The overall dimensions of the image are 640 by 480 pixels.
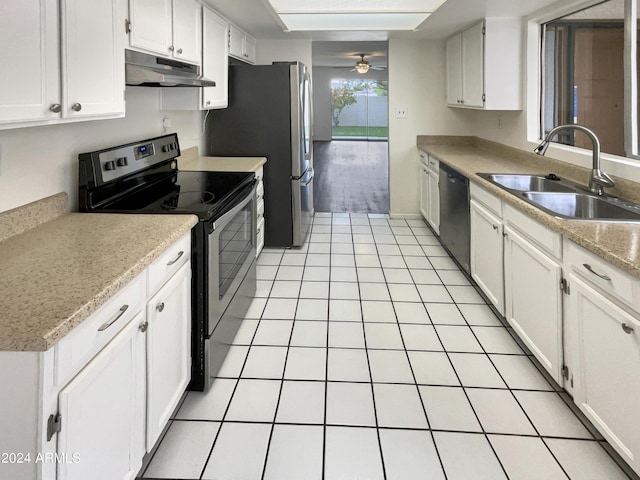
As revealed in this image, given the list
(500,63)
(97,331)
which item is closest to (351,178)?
(500,63)

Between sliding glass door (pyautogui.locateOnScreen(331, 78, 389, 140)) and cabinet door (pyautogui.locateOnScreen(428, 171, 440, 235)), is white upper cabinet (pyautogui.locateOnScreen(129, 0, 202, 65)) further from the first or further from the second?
sliding glass door (pyautogui.locateOnScreen(331, 78, 389, 140))

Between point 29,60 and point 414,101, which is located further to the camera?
point 414,101

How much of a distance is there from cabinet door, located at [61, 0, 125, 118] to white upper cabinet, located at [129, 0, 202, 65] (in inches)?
6.2

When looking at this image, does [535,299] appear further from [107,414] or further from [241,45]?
[241,45]

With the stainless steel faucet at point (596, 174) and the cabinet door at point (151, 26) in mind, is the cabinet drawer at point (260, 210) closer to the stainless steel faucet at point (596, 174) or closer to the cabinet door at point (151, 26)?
the cabinet door at point (151, 26)

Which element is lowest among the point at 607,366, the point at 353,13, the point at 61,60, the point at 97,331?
the point at 607,366

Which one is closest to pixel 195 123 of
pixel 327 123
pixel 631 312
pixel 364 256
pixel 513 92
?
pixel 364 256

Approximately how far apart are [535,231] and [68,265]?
6.24 ft

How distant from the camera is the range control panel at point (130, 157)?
215 centimetres

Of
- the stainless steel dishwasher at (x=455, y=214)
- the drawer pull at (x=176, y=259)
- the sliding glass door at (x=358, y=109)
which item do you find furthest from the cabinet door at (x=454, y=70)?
the sliding glass door at (x=358, y=109)

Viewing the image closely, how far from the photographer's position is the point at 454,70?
16.2ft

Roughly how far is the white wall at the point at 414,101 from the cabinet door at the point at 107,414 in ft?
14.8

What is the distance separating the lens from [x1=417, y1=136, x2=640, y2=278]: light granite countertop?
1.59m

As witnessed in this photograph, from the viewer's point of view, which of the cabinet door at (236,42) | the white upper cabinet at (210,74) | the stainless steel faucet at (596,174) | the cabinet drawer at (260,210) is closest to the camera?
the stainless steel faucet at (596,174)
